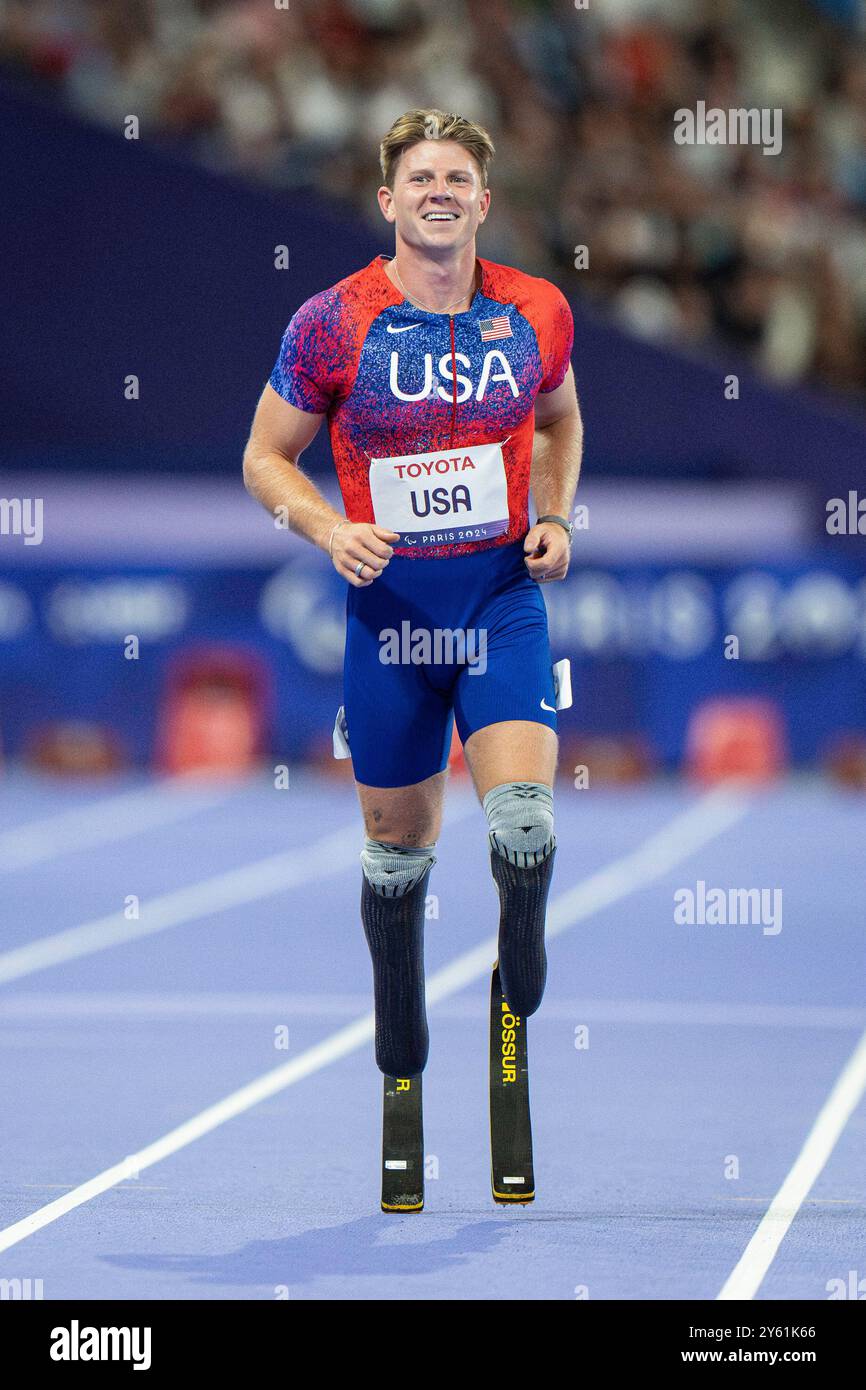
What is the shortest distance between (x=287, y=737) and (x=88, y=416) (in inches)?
120

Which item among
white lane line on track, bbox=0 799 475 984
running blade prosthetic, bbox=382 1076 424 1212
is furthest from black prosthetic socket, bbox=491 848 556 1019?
white lane line on track, bbox=0 799 475 984

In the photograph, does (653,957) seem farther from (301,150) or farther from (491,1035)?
(301,150)

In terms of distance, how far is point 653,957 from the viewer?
902 cm

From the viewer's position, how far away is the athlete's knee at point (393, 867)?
5055mm

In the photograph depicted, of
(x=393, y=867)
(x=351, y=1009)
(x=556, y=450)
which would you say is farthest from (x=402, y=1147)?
(x=351, y=1009)

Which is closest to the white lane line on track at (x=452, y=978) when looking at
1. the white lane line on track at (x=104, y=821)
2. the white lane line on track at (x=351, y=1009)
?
the white lane line on track at (x=351, y=1009)

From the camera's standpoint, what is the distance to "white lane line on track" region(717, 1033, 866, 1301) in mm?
4332

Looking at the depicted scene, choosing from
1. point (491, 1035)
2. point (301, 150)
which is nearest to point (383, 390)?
point (491, 1035)

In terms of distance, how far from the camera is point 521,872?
15.7 ft

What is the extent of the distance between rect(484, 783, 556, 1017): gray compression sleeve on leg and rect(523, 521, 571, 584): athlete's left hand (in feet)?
1.55

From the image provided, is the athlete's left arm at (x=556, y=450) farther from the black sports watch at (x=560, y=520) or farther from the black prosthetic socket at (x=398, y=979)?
the black prosthetic socket at (x=398, y=979)

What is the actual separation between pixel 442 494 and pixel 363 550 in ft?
1.11

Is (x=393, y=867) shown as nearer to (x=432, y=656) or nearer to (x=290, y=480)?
(x=432, y=656)
